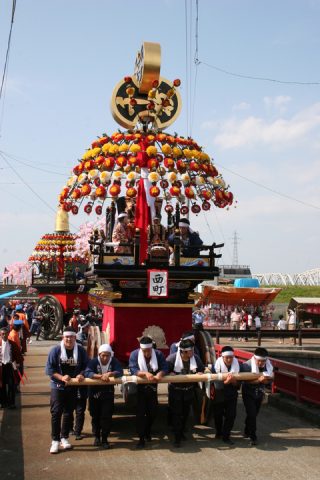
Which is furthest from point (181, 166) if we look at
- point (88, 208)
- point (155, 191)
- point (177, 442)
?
point (177, 442)

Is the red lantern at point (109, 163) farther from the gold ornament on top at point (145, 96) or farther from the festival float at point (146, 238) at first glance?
the gold ornament on top at point (145, 96)

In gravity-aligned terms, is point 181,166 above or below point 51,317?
above

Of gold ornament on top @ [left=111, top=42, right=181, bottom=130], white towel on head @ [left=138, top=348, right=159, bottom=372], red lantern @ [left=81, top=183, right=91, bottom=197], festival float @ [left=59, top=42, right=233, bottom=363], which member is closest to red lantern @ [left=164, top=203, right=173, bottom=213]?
festival float @ [left=59, top=42, right=233, bottom=363]

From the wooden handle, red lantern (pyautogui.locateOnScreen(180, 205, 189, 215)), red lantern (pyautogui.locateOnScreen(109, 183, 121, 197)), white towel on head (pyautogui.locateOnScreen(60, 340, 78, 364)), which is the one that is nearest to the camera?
the wooden handle

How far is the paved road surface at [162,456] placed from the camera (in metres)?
6.45

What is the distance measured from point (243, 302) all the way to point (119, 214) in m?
21.9

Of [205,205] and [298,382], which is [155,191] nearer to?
[205,205]

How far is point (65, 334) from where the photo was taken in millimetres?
7613

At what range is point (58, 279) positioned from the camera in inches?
1186

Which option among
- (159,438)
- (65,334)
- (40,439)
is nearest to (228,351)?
(159,438)

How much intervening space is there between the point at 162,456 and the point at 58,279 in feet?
77.4

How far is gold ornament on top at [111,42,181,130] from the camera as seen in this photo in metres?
10.6

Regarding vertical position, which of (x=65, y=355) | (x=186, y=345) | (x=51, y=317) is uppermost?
(x=51, y=317)

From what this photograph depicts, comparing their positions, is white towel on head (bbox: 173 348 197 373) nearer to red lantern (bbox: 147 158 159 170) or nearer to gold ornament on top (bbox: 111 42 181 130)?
red lantern (bbox: 147 158 159 170)
